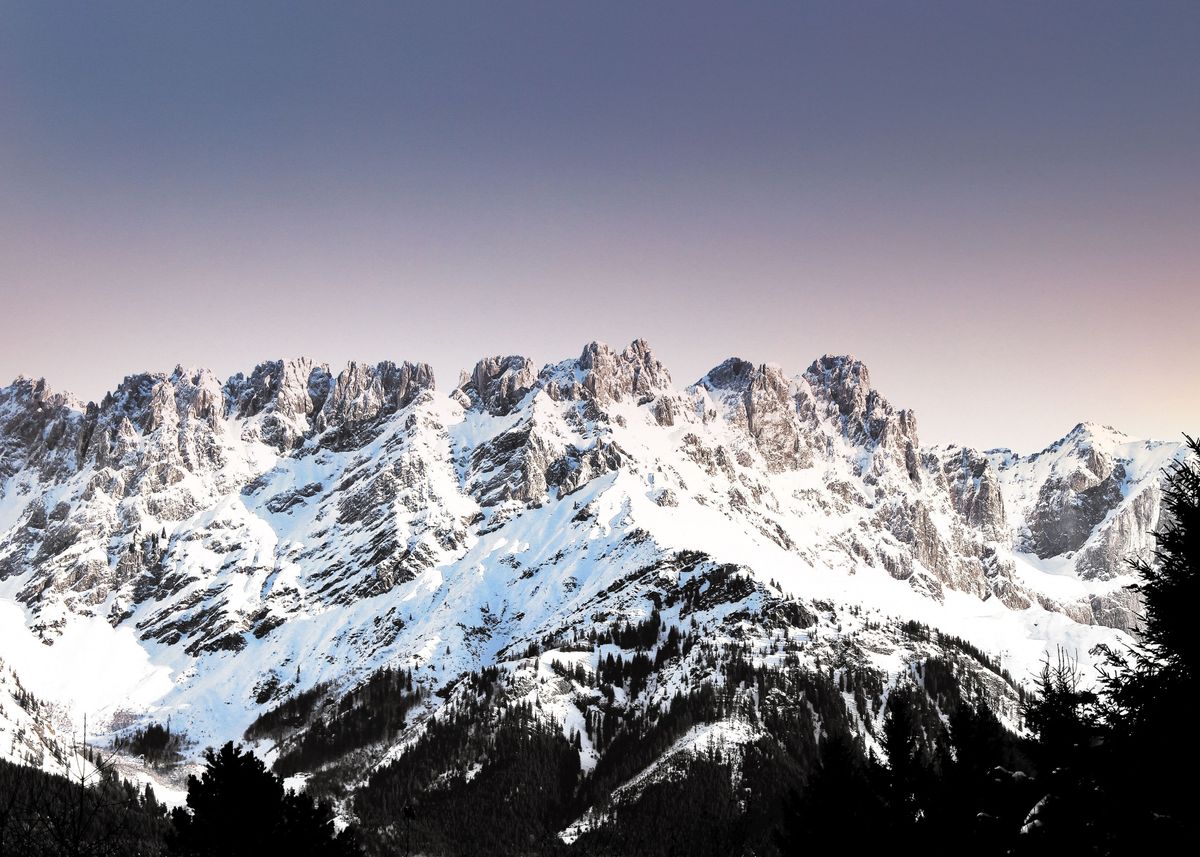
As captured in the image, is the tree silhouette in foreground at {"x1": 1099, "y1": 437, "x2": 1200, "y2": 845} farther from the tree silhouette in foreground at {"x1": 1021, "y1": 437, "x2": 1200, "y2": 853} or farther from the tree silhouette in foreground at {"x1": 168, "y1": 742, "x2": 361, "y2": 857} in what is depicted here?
the tree silhouette in foreground at {"x1": 168, "y1": 742, "x2": 361, "y2": 857}

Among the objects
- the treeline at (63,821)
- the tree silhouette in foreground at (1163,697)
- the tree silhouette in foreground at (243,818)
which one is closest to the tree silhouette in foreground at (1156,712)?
the tree silhouette in foreground at (1163,697)

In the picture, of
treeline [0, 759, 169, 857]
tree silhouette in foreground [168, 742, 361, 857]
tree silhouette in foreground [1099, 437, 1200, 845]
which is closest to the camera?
treeline [0, 759, 169, 857]

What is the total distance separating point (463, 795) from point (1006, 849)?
192772 mm

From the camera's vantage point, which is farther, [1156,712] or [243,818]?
[243,818]

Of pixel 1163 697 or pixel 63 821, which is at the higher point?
pixel 63 821

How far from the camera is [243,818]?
40.3 metres

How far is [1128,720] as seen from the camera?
50.8 ft

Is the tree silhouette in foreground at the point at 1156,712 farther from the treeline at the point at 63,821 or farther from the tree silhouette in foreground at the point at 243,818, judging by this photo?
the tree silhouette in foreground at the point at 243,818

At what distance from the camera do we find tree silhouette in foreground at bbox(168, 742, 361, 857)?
39531mm

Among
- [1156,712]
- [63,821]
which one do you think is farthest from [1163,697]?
[63,821]

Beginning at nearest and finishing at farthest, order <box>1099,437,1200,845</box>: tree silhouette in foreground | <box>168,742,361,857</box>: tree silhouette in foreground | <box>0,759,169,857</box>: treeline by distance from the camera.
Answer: <box>0,759,169,857</box>: treeline, <box>1099,437,1200,845</box>: tree silhouette in foreground, <box>168,742,361,857</box>: tree silhouette in foreground

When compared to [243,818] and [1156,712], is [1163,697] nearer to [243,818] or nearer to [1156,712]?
[1156,712]

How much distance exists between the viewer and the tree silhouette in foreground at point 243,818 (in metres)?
39.5

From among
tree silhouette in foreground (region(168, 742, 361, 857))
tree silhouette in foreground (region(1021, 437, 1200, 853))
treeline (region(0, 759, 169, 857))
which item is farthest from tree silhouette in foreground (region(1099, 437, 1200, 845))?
tree silhouette in foreground (region(168, 742, 361, 857))
